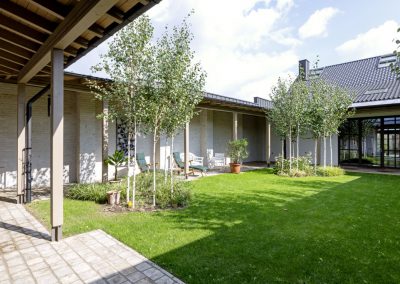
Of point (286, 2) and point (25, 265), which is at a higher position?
point (286, 2)

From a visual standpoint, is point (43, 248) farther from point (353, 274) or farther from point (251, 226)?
point (353, 274)

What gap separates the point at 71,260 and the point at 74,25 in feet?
9.25

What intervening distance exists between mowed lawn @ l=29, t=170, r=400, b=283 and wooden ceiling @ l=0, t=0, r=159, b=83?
2875 millimetres

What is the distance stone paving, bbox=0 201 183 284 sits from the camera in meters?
2.81

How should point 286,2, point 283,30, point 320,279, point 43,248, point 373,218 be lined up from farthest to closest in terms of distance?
point 283,30, point 286,2, point 373,218, point 43,248, point 320,279

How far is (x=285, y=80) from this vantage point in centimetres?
1041

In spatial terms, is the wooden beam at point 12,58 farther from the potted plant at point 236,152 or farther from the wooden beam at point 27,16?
the potted plant at point 236,152

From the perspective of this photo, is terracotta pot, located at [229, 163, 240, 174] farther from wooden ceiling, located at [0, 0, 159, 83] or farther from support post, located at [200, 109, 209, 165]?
wooden ceiling, located at [0, 0, 159, 83]

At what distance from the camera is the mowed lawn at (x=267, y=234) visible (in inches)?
116

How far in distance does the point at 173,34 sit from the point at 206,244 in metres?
4.38

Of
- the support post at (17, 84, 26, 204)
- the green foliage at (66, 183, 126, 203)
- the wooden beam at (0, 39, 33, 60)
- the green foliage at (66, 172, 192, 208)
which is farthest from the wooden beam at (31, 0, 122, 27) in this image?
the green foliage at (66, 183, 126, 203)

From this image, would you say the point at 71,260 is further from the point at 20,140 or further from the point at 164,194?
the point at 20,140

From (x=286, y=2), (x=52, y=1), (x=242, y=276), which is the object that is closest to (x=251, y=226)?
(x=242, y=276)

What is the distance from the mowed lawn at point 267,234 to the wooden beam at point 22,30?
297cm
